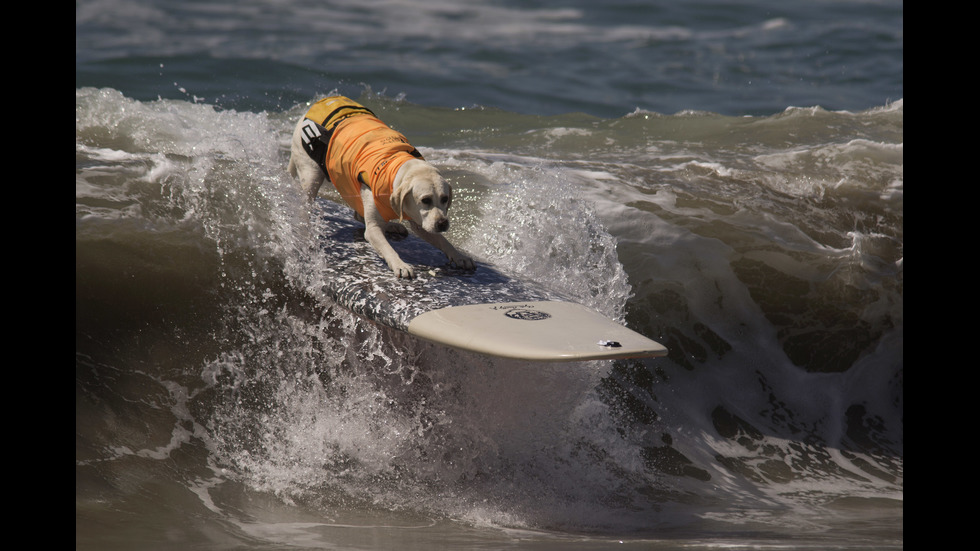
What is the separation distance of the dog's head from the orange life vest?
90 millimetres

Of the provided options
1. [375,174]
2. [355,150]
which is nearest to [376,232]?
[375,174]

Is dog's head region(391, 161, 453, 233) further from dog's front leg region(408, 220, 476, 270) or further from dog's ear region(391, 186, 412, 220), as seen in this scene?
dog's front leg region(408, 220, 476, 270)

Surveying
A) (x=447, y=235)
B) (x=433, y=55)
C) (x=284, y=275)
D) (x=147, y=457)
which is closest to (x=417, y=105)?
(x=433, y=55)

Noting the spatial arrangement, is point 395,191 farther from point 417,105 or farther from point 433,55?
point 433,55

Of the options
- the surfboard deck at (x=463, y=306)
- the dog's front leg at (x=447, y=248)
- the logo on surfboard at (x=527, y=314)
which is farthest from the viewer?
the dog's front leg at (x=447, y=248)

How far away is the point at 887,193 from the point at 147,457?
614 cm

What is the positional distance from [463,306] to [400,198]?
62cm

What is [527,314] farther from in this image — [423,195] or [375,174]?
[375,174]

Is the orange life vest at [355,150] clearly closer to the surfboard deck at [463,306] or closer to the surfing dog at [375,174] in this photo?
the surfing dog at [375,174]

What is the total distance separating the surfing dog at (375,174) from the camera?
3861 mm

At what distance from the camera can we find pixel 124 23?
13430mm

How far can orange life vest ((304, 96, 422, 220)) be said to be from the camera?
4.06 metres

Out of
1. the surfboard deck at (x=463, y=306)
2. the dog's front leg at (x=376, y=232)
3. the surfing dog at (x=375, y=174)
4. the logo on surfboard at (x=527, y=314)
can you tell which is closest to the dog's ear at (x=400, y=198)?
the surfing dog at (x=375, y=174)

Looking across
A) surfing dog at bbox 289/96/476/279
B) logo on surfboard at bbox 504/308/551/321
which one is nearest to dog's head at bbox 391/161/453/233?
surfing dog at bbox 289/96/476/279
